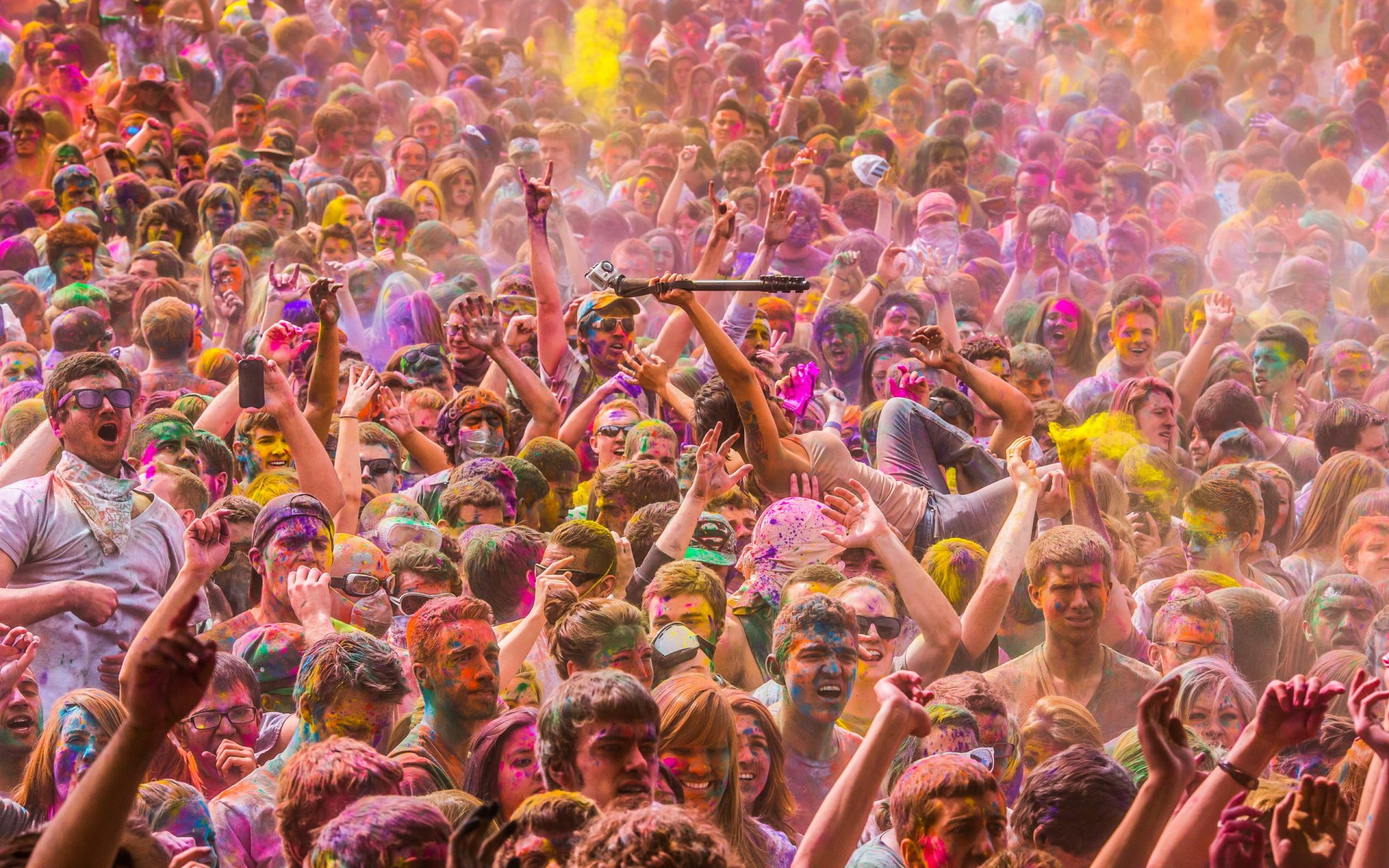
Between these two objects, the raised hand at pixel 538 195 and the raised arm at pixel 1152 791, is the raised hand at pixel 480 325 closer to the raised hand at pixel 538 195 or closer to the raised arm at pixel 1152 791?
the raised hand at pixel 538 195

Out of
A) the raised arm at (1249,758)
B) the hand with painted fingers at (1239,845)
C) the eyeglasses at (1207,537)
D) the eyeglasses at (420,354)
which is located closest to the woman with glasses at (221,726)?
the raised arm at (1249,758)

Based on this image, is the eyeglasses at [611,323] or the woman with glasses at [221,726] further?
the eyeglasses at [611,323]

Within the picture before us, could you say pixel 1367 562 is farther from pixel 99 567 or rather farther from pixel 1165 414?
pixel 99 567

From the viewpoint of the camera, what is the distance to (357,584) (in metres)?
6.39

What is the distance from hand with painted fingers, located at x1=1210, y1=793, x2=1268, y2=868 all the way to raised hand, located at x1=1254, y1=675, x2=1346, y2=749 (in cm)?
32

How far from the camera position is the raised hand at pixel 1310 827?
408 centimetres

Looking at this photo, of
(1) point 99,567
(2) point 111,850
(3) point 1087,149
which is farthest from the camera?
(3) point 1087,149

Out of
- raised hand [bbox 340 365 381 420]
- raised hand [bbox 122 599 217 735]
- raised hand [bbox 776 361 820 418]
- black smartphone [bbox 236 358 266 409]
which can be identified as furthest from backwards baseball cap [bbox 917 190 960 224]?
raised hand [bbox 122 599 217 735]

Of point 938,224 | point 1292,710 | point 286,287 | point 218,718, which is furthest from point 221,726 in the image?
point 938,224

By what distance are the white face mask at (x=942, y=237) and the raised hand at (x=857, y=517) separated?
5585mm

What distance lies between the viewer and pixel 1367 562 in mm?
7266

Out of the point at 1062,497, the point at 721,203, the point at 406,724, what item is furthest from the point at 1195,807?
the point at 721,203

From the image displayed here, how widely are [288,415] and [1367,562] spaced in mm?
4501

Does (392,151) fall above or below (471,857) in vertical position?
above
